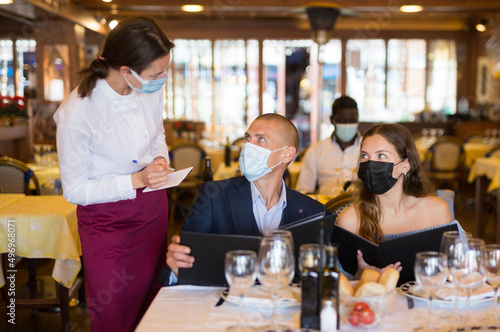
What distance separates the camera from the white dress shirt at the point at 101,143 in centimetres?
216

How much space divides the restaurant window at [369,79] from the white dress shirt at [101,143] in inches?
380

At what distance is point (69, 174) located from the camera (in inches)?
85.0

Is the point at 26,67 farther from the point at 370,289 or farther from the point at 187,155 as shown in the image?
the point at 370,289

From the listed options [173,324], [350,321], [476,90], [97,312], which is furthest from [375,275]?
[476,90]

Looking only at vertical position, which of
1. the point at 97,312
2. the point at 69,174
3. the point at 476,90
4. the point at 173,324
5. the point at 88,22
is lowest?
the point at 97,312

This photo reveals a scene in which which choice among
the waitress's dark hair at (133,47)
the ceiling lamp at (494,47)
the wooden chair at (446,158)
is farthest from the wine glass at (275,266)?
the ceiling lamp at (494,47)

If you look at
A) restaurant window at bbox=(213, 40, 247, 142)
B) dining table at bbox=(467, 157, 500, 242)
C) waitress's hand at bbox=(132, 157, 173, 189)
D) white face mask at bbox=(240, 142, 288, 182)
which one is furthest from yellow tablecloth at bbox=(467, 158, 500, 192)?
restaurant window at bbox=(213, 40, 247, 142)

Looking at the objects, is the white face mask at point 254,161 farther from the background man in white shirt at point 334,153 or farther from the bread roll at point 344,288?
the background man in white shirt at point 334,153

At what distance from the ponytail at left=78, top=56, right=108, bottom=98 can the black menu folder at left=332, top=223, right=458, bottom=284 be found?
1.10 metres

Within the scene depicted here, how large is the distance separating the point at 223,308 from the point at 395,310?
50 centimetres

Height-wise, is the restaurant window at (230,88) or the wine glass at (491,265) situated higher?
the restaurant window at (230,88)

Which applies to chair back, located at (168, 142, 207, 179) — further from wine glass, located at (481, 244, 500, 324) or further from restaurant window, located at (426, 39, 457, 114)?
restaurant window, located at (426, 39, 457, 114)

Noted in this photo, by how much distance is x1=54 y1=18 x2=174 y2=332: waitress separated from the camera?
7.07 feet

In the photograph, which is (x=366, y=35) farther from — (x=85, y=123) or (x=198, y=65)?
(x=85, y=123)
